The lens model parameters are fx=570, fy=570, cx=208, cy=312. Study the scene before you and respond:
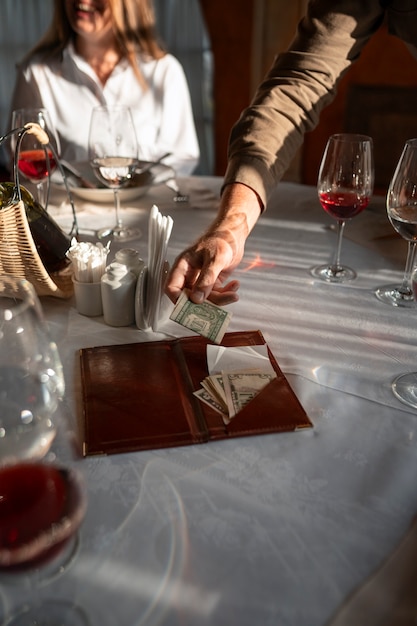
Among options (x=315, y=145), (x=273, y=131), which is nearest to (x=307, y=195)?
(x=273, y=131)

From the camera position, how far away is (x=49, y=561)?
47 cm

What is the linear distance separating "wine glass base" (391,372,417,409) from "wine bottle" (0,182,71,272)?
0.62 m

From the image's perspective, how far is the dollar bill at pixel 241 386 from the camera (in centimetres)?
74

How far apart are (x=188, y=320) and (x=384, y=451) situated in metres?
0.34

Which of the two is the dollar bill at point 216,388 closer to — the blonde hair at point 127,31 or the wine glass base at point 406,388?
the wine glass base at point 406,388

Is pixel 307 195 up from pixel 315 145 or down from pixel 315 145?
up

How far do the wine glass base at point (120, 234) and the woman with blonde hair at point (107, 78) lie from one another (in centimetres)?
95

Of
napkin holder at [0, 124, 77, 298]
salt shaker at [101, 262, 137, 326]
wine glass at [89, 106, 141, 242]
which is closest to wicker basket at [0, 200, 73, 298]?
napkin holder at [0, 124, 77, 298]

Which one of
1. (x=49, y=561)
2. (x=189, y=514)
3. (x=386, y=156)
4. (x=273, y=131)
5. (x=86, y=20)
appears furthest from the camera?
(x=386, y=156)

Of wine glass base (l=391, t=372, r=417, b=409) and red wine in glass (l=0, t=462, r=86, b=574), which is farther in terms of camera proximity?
wine glass base (l=391, t=372, r=417, b=409)

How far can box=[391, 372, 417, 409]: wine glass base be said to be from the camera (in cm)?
78

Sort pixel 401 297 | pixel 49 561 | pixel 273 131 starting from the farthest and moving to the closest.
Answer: pixel 273 131 → pixel 401 297 → pixel 49 561

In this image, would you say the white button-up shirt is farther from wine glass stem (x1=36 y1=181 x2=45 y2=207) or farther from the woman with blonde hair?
wine glass stem (x1=36 y1=181 x2=45 y2=207)

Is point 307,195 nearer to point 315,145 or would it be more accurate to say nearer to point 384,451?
point 384,451
